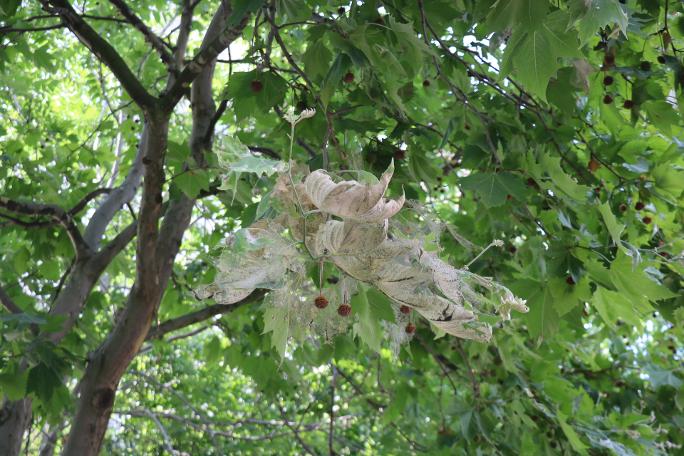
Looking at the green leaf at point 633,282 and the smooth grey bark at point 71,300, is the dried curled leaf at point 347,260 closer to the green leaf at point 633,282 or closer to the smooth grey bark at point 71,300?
the green leaf at point 633,282

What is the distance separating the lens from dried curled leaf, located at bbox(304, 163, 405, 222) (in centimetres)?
88

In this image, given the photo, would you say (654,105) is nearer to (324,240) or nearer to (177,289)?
(324,240)

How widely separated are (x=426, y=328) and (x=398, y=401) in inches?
23.6

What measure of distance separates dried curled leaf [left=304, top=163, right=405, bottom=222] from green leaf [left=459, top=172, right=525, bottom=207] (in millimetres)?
1215

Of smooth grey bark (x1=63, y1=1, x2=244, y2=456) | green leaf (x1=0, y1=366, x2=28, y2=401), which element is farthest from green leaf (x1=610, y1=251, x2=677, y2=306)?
green leaf (x1=0, y1=366, x2=28, y2=401)

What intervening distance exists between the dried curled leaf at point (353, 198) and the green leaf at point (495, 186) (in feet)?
3.99

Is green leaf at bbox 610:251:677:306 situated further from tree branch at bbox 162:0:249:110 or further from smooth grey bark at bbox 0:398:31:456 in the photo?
smooth grey bark at bbox 0:398:31:456

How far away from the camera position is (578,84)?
2.09 m

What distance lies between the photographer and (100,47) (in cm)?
227

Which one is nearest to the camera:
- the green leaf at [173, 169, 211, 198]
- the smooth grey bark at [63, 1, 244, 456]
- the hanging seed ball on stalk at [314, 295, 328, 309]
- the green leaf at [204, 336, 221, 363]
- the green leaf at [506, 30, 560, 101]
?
the hanging seed ball on stalk at [314, 295, 328, 309]

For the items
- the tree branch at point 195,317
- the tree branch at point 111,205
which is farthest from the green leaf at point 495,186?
the tree branch at point 111,205

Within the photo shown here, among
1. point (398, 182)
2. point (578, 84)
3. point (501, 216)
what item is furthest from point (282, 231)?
point (501, 216)

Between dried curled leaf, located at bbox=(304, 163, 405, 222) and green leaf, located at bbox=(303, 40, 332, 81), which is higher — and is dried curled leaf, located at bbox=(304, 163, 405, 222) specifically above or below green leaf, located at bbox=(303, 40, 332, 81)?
below

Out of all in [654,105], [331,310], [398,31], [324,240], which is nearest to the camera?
[324,240]
